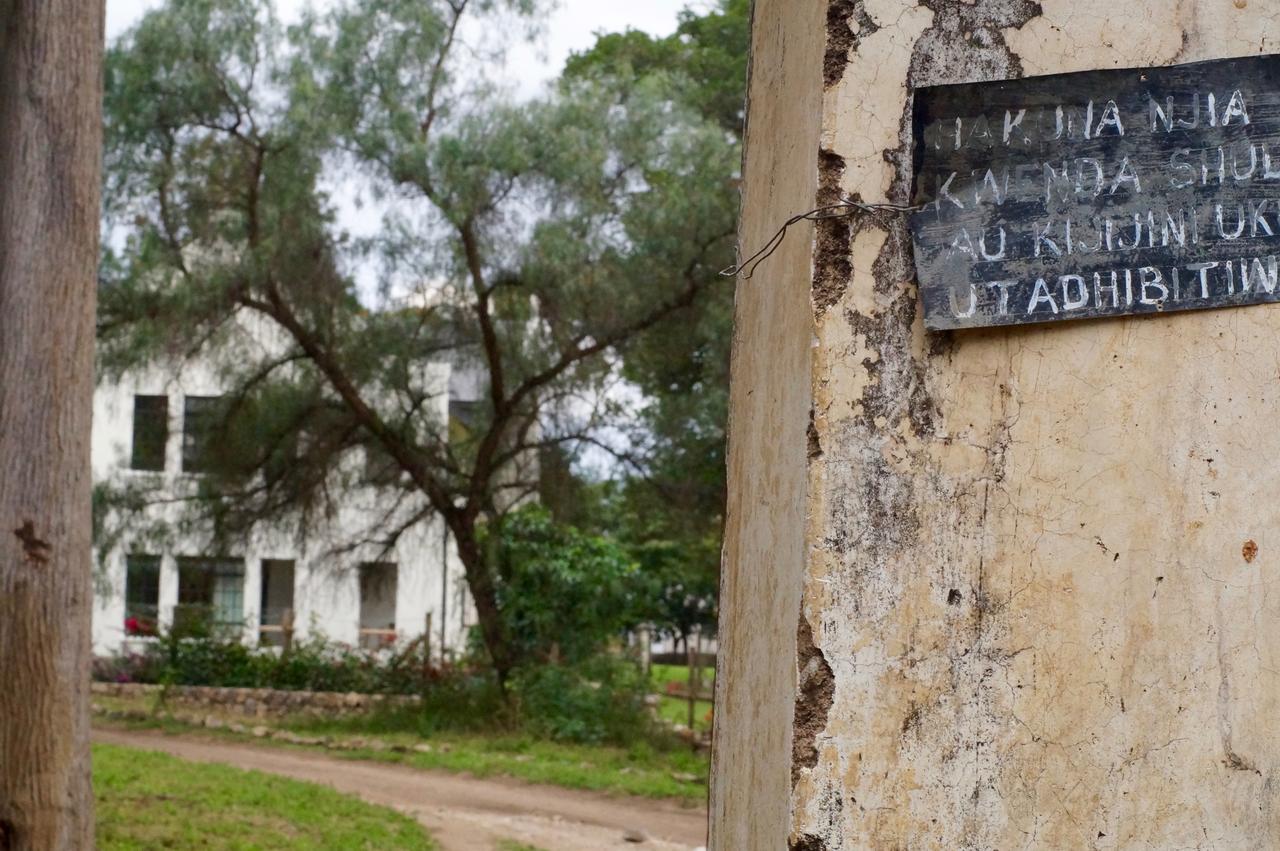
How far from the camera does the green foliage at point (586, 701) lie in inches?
520

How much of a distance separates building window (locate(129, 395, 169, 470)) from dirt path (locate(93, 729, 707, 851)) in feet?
10.1

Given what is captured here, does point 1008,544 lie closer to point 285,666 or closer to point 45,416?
point 45,416

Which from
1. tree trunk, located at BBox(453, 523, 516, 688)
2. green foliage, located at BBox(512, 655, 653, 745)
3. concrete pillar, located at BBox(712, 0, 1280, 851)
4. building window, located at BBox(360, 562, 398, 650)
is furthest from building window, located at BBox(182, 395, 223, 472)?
concrete pillar, located at BBox(712, 0, 1280, 851)

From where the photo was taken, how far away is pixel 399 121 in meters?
12.8

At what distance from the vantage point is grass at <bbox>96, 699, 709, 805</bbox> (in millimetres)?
10867

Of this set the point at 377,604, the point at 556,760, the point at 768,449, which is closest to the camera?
the point at 768,449

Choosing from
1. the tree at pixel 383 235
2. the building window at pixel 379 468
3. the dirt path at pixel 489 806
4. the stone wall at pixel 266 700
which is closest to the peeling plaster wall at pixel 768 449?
the dirt path at pixel 489 806

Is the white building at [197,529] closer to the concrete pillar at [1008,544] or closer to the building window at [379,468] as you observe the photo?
the building window at [379,468]

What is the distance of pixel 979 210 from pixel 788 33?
1.80ft

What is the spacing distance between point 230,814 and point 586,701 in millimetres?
5791

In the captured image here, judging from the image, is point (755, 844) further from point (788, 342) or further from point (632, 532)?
point (632, 532)

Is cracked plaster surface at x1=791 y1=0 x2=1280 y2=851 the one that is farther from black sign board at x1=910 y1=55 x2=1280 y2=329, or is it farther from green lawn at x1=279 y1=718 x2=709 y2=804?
green lawn at x1=279 y1=718 x2=709 y2=804

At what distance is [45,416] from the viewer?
5.86m

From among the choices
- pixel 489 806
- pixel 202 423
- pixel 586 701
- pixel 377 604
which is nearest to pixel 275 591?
pixel 377 604
